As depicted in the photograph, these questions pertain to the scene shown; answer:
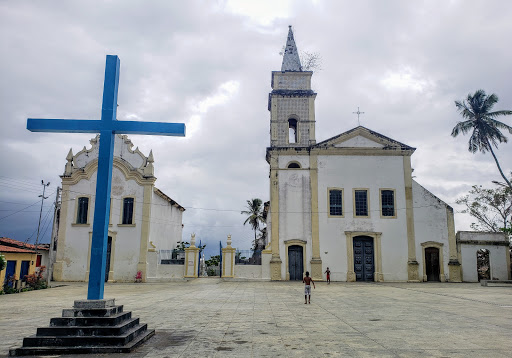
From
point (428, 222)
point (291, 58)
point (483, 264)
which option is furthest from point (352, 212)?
point (291, 58)

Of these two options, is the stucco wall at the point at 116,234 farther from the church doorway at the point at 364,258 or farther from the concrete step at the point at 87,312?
the concrete step at the point at 87,312

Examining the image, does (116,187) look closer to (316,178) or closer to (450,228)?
→ (316,178)

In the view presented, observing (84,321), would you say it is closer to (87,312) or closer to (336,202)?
(87,312)

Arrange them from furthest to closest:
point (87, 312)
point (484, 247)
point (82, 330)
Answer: point (484, 247)
point (87, 312)
point (82, 330)

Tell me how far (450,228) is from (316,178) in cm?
879

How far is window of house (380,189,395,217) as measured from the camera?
25266mm

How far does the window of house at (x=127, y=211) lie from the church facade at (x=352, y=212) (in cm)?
874

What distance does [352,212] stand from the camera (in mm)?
25156

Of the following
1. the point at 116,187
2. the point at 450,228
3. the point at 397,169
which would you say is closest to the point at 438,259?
the point at 450,228

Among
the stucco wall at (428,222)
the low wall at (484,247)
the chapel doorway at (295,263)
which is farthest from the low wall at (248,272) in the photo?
the low wall at (484,247)

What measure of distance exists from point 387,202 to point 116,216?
55.6ft

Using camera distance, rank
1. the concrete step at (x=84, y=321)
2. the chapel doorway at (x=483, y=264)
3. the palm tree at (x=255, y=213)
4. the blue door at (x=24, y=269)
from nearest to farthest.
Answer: the concrete step at (x=84, y=321), the blue door at (x=24, y=269), the chapel doorway at (x=483, y=264), the palm tree at (x=255, y=213)

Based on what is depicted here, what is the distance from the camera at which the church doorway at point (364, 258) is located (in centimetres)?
2464

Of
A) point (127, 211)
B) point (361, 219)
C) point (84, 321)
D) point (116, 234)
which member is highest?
point (127, 211)
